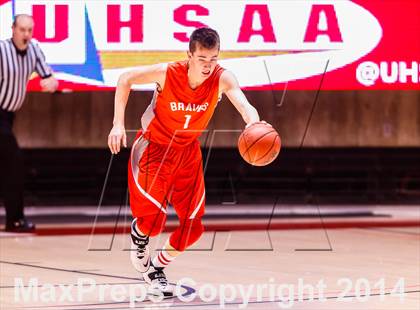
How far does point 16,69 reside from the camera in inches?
349

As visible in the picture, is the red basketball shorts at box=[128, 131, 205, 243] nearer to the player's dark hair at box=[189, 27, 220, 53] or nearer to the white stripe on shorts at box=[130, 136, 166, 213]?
the white stripe on shorts at box=[130, 136, 166, 213]

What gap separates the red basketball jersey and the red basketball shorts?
77 millimetres

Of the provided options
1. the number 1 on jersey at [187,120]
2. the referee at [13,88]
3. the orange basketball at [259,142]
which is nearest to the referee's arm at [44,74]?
the referee at [13,88]

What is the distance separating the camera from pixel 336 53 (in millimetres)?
9156

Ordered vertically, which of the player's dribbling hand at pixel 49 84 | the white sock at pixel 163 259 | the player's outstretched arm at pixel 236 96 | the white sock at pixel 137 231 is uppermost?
the player's outstretched arm at pixel 236 96

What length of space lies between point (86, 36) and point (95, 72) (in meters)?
0.32

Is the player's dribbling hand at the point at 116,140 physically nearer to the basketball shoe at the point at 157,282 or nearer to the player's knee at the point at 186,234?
the player's knee at the point at 186,234

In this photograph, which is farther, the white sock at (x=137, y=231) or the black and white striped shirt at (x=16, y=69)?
the black and white striped shirt at (x=16, y=69)

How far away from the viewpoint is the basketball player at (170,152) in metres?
5.71

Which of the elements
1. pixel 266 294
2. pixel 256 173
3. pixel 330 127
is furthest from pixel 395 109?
pixel 266 294

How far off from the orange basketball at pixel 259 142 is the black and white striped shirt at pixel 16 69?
3.74m

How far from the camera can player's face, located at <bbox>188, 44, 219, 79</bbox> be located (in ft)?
17.8

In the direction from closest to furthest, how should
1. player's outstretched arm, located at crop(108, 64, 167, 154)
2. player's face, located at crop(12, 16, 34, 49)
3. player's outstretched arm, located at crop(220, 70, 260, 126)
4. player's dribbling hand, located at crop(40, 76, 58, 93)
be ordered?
player's outstretched arm, located at crop(220, 70, 260, 126) < player's outstretched arm, located at crop(108, 64, 167, 154) < player's face, located at crop(12, 16, 34, 49) < player's dribbling hand, located at crop(40, 76, 58, 93)

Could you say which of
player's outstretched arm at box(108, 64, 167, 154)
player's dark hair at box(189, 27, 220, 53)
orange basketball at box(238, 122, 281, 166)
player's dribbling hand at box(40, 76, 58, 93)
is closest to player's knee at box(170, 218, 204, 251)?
orange basketball at box(238, 122, 281, 166)
